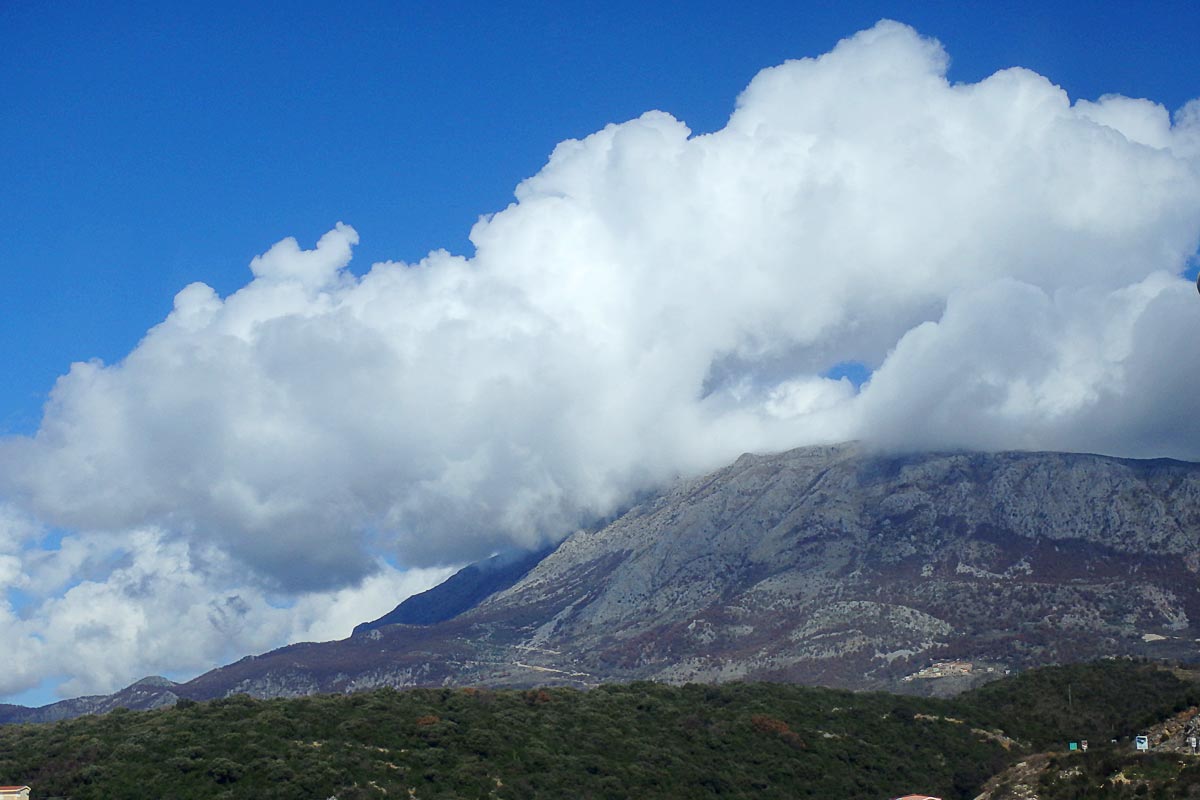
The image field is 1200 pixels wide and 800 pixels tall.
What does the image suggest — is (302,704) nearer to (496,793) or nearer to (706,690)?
(496,793)

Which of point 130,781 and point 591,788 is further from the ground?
point 130,781

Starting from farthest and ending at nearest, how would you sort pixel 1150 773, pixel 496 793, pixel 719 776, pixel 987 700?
Result: pixel 987 700, pixel 719 776, pixel 496 793, pixel 1150 773

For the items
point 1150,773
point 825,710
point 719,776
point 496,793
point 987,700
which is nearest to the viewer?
point 1150,773

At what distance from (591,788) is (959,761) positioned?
39.8 metres

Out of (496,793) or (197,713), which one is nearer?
(496,793)

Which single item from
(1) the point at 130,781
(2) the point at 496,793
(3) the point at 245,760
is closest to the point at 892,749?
(2) the point at 496,793

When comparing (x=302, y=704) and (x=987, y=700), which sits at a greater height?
(x=302, y=704)

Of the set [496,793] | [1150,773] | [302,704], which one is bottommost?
[1150,773]

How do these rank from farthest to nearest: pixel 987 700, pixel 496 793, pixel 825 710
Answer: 1. pixel 987 700
2. pixel 825 710
3. pixel 496 793

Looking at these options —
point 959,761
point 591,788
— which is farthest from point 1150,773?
point 591,788

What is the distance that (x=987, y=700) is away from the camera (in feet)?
470

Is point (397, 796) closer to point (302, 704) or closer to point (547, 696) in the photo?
point (302, 704)

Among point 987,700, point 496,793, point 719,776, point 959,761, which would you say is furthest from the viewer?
point 987,700

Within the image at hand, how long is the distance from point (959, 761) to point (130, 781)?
73.5 m
